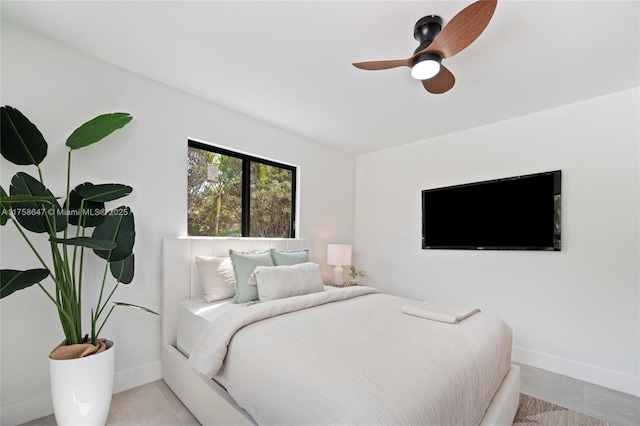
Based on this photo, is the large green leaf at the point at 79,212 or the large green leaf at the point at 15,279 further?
the large green leaf at the point at 79,212

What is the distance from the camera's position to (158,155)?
2.51m

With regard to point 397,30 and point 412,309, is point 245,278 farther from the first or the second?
point 397,30

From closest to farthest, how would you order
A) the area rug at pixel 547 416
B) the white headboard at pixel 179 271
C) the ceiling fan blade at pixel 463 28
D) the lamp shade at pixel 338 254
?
the ceiling fan blade at pixel 463 28, the area rug at pixel 547 416, the white headboard at pixel 179 271, the lamp shade at pixel 338 254

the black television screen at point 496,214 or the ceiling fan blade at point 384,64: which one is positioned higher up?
the ceiling fan blade at point 384,64

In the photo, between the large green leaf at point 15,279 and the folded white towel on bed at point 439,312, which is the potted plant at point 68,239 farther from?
the folded white towel on bed at point 439,312

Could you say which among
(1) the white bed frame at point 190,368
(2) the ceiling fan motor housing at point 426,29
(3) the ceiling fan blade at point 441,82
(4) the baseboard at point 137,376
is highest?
(2) the ceiling fan motor housing at point 426,29

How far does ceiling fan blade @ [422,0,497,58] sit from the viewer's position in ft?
4.37

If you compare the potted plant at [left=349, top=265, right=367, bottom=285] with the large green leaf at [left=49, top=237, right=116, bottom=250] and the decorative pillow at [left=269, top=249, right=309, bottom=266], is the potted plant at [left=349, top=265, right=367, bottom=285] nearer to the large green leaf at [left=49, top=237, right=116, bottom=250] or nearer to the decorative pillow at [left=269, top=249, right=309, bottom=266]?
the decorative pillow at [left=269, top=249, right=309, bottom=266]

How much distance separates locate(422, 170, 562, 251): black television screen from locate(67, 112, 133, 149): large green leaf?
320cm

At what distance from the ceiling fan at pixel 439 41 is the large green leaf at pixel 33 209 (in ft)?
6.43

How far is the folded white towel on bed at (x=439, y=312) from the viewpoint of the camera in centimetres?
194

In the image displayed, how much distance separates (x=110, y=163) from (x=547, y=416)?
3.57m

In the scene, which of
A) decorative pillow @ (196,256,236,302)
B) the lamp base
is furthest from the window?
the lamp base

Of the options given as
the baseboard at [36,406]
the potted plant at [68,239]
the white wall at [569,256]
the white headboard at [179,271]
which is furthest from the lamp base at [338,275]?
the potted plant at [68,239]
